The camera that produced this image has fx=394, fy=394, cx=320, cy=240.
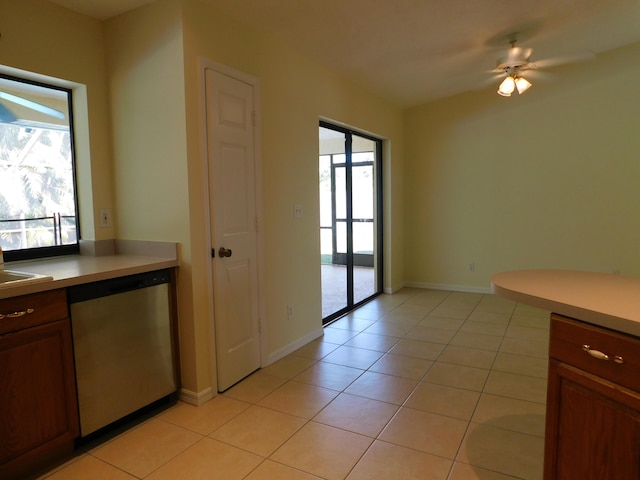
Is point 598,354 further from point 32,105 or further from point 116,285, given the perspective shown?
point 32,105

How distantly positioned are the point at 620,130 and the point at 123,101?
5.00 metres

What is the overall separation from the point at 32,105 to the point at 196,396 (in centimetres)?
213

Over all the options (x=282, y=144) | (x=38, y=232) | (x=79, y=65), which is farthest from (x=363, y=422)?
(x=79, y=65)

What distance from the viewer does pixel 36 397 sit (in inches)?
72.2

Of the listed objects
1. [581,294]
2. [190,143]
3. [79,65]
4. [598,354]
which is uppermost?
[79,65]

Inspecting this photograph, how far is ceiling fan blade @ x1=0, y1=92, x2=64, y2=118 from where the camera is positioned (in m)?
2.39

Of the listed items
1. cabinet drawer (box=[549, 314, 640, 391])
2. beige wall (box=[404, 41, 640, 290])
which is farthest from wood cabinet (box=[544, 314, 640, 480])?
beige wall (box=[404, 41, 640, 290])

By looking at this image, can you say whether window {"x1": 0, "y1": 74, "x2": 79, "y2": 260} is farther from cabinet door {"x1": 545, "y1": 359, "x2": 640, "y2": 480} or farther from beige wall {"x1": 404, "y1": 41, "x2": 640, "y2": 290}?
beige wall {"x1": 404, "y1": 41, "x2": 640, "y2": 290}

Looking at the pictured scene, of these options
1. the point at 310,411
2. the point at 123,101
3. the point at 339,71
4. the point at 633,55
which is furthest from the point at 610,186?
the point at 123,101

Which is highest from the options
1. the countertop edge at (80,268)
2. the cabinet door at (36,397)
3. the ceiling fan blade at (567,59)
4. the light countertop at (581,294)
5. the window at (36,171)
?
the ceiling fan blade at (567,59)

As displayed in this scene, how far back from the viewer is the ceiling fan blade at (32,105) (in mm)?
2395

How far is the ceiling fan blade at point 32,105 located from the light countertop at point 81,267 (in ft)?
3.13

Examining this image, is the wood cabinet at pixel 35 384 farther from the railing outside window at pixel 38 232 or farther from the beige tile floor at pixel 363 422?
the railing outside window at pixel 38 232

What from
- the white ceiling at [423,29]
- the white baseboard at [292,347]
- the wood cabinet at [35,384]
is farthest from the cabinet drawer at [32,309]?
the white ceiling at [423,29]
